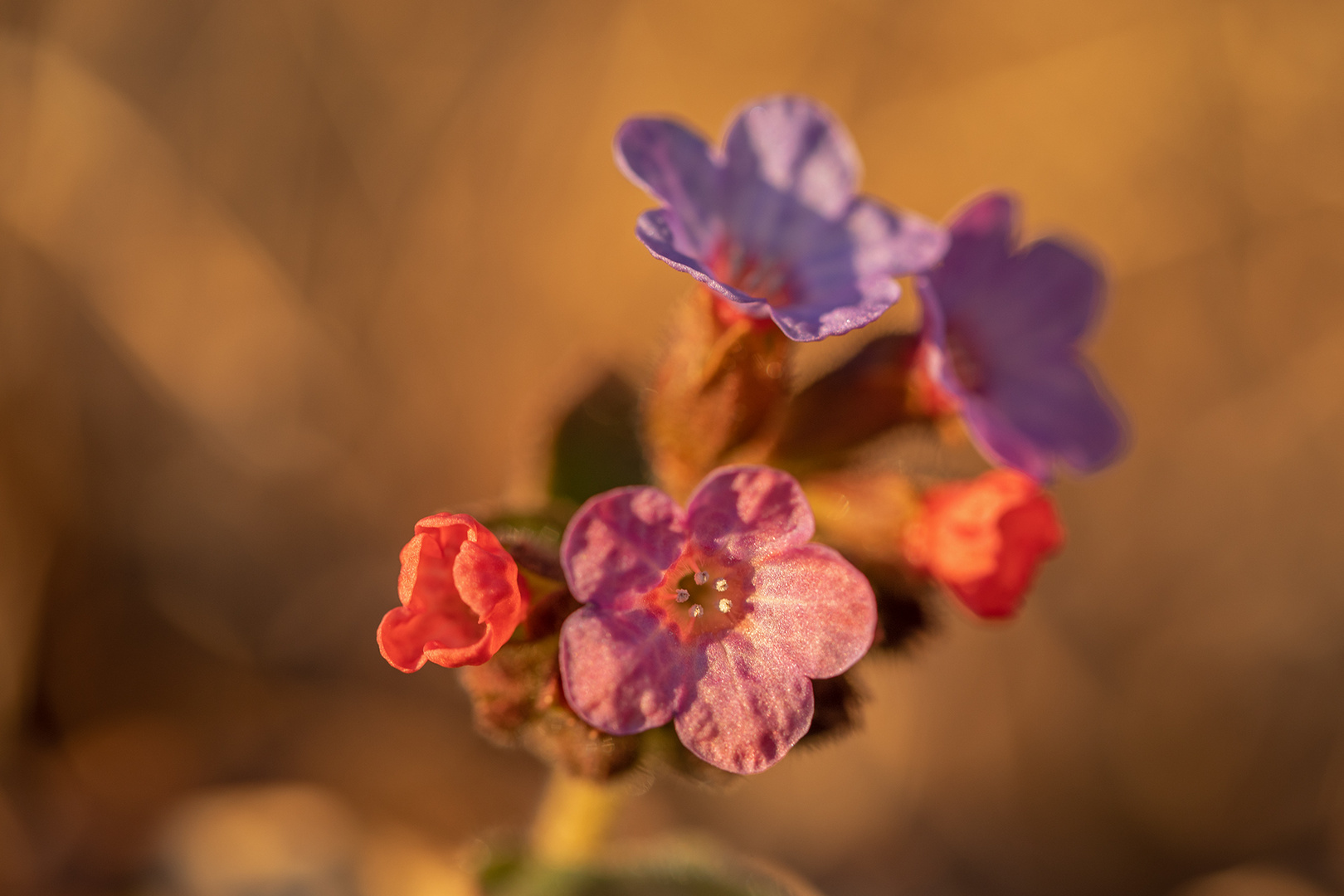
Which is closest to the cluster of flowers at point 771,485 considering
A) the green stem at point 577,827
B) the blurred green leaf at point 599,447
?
the blurred green leaf at point 599,447

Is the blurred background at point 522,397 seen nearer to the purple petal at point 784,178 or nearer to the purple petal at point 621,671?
the purple petal at point 784,178

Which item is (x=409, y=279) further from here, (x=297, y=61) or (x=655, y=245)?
(x=655, y=245)

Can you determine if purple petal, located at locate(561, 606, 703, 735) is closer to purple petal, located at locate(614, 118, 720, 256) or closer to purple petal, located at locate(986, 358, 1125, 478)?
purple petal, located at locate(614, 118, 720, 256)

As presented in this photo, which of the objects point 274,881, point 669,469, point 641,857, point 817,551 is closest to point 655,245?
point 817,551

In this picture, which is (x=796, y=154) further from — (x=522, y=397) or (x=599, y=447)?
(x=522, y=397)

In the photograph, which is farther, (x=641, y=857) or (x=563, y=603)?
(x=641, y=857)

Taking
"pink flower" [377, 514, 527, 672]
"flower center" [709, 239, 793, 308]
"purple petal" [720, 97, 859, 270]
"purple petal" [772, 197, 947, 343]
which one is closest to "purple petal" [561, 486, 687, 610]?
"pink flower" [377, 514, 527, 672]
